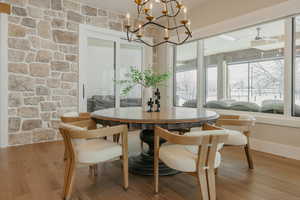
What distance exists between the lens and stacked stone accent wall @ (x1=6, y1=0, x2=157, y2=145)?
360cm

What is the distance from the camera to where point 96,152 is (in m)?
1.80

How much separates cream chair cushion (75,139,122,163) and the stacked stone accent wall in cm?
236

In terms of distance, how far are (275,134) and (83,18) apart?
439 centimetres

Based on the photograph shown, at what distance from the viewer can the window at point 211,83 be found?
14.1ft

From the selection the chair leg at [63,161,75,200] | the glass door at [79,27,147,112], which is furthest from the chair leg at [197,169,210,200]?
the glass door at [79,27,147,112]

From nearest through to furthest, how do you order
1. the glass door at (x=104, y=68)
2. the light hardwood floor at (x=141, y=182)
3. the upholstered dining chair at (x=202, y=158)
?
the upholstered dining chair at (x=202, y=158) < the light hardwood floor at (x=141, y=182) < the glass door at (x=104, y=68)

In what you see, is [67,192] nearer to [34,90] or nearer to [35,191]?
[35,191]

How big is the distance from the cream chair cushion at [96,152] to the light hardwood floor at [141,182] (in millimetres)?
380

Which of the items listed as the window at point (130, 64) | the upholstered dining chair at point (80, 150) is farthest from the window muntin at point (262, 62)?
the upholstered dining chair at point (80, 150)

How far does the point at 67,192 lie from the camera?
1737mm

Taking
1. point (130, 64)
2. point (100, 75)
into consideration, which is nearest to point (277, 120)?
point (130, 64)

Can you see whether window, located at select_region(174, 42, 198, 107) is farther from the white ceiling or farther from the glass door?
the glass door

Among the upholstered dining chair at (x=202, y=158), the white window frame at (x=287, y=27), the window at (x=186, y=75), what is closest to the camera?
the upholstered dining chair at (x=202, y=158)

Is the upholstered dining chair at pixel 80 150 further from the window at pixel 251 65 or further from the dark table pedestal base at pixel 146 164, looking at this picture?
the window at pixel 251 65
